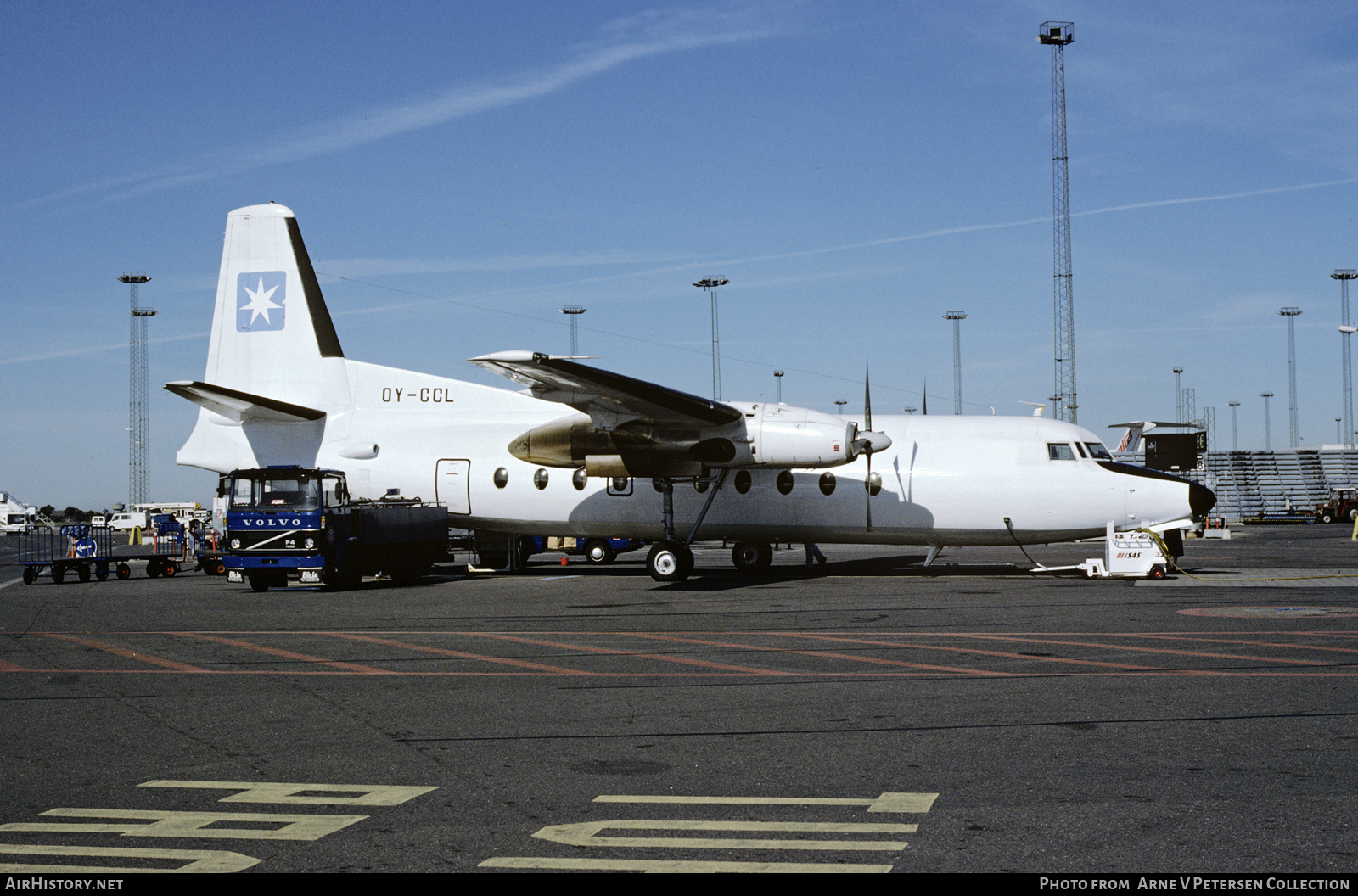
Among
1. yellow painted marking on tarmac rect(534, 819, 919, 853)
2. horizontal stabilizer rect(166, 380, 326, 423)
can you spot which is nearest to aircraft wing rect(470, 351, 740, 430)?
horizontal stabilizer rect(166, 380, 326, 423)

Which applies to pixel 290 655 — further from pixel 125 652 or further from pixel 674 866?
pixel 674 866

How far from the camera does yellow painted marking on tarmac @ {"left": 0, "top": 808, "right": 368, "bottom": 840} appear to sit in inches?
228

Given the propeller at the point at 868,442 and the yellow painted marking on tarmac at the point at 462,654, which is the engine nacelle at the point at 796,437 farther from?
the yellow painted marking on tarmac at the point at 462,654

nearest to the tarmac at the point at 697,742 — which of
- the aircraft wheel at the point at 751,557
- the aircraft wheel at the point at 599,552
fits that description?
the aircraft wheel at the point at 751,557

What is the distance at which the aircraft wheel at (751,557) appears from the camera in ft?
89.1

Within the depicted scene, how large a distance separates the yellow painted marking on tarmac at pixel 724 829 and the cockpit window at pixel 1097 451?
19604mm

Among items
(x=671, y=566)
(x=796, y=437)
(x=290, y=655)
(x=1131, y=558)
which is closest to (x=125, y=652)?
(x=290, y=655)

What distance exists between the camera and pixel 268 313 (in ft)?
92.2

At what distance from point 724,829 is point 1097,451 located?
20.2m
